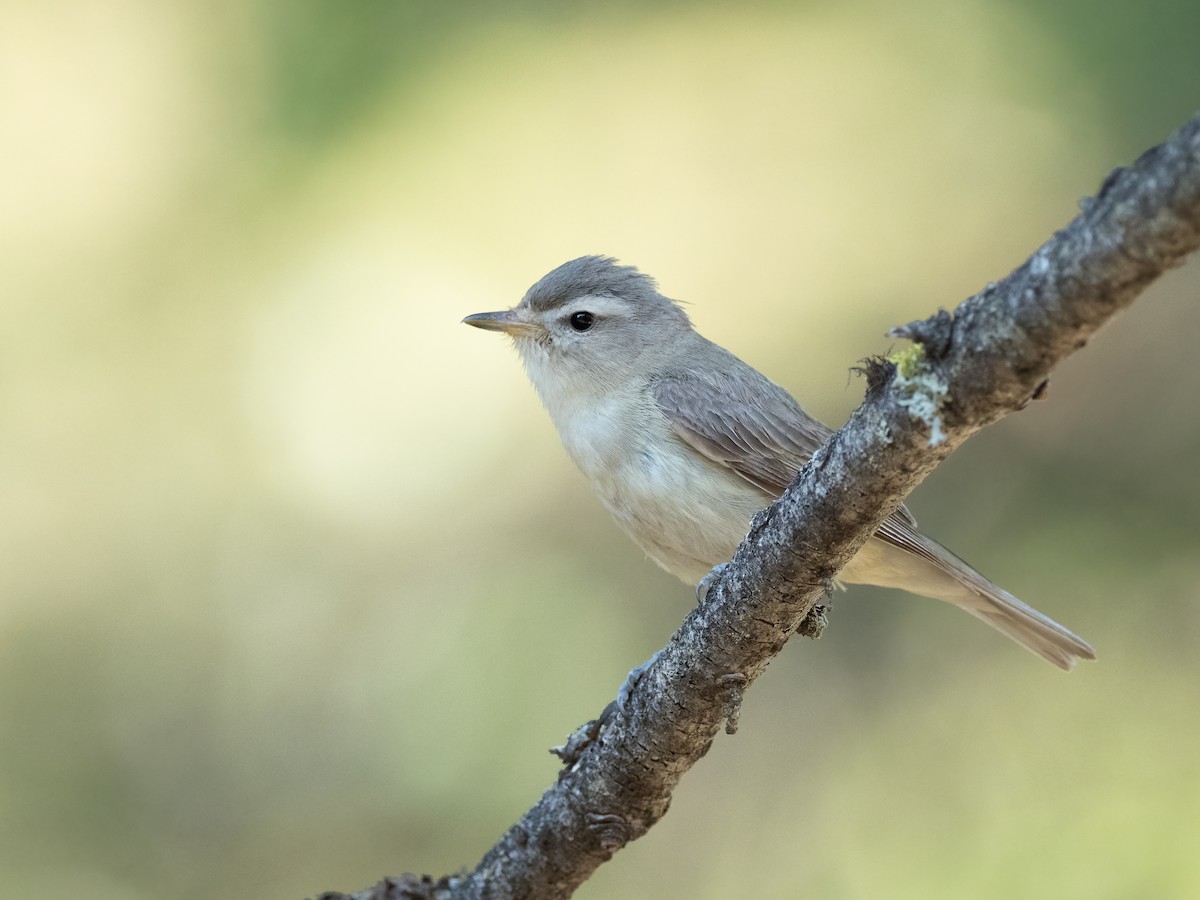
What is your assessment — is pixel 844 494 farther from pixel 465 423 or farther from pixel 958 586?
pixel 465 423

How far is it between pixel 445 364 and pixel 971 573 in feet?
10.8

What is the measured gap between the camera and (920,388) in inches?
87.4

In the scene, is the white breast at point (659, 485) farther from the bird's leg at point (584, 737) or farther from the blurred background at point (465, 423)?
the blurred background at point (465, 423)

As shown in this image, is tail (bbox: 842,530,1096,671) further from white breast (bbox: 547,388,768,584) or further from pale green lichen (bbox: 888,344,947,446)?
pale green lichen (bbox: 888,344,947,446)

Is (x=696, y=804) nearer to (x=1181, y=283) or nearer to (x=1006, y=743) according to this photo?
(x=1006, y=743)

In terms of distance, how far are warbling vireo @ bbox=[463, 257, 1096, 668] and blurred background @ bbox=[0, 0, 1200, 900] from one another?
1053mm

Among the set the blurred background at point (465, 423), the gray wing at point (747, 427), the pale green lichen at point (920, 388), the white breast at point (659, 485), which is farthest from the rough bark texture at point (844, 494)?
the blurred background at point (465, 423)

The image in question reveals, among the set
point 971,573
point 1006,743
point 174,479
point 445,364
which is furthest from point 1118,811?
point 174,479

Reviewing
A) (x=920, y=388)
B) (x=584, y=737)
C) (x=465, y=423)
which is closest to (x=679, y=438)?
(x=584, y=737)

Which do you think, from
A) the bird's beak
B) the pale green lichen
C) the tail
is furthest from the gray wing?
the pale green lichen

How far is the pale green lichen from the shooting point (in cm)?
220

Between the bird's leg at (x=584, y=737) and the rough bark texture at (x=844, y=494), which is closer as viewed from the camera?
the rough bark texture at (x=844, y=494)

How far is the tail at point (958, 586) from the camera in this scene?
446 centimetres

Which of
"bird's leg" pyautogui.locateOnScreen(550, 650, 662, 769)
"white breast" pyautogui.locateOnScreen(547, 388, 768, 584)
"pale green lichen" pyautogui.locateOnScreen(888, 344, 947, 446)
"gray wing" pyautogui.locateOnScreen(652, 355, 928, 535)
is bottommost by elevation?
"bird's leg" pyautogui.locateOnScreen(550, 650, 662, 769)
